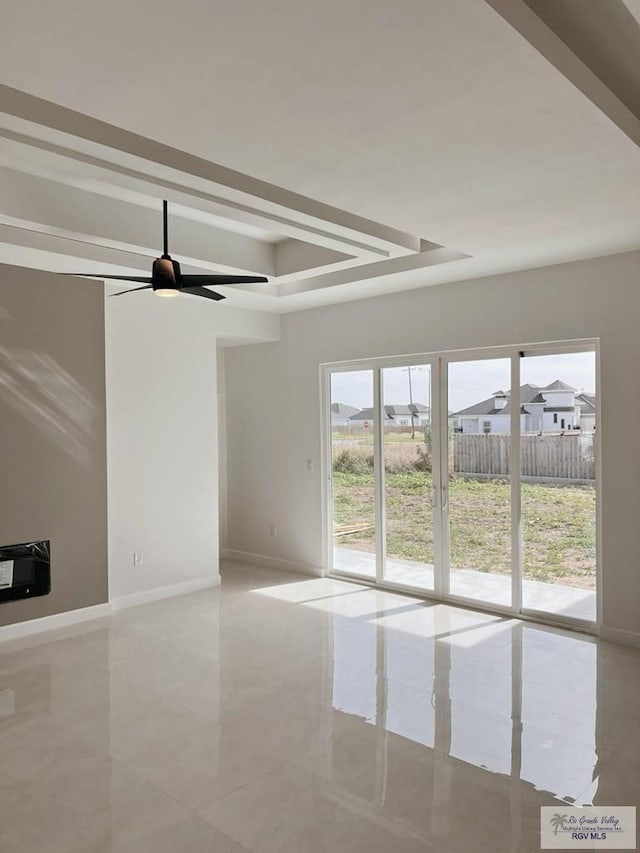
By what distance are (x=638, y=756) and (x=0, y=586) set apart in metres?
4.32

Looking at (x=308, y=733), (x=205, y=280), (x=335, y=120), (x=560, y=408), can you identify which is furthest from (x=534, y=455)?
(x=335, y=120)

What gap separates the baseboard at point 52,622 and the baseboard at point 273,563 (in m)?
2.12

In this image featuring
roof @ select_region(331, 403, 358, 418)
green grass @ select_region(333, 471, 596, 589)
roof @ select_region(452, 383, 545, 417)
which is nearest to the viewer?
green grass @ select_region(333, 471, 596, 589)

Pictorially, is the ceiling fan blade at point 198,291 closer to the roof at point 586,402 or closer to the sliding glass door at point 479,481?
the sliding glass door at point 479,481

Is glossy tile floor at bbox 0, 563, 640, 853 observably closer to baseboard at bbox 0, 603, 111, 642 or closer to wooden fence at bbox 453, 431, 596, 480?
baseboard at bbox 0, 603, 111, 642

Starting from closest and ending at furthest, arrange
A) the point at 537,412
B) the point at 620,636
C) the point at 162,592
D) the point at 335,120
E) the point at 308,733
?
the point at 335,120, the point at 308,733, the point at 620,636, the point at 537,412, the point at 162,592

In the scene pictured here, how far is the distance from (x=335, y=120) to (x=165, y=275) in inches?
57.4

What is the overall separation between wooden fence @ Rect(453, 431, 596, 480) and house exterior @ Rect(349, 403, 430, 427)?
15.0 inches

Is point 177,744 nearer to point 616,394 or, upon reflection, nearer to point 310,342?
point 616,394

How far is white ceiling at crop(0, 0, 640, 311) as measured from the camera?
1953 millimetres

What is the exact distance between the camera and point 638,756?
10.3ft

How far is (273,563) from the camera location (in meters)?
7.25

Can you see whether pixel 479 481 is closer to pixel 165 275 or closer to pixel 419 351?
pixel 419 351

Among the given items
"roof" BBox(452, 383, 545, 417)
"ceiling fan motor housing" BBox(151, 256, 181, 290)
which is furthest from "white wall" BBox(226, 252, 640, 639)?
"ceiling fan motor housing" BBox(151, 256, 181, 290)
